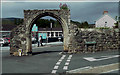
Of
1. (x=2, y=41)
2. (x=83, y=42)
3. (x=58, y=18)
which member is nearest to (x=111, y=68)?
(x=83, y=42)

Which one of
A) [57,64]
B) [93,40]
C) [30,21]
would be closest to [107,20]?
[93,40]

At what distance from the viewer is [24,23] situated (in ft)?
47.3

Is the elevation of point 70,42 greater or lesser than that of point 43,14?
lesser

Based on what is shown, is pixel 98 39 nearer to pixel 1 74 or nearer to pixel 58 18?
pixel 58 18

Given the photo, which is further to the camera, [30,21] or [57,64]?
[30,21]

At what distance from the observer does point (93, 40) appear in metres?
15.3

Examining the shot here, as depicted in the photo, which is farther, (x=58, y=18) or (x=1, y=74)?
(x=58, y=18)

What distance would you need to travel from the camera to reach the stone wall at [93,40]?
14.8 m

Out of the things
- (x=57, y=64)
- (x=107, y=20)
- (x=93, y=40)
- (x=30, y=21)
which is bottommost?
(x=57, y=64)

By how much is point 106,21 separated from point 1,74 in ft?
188

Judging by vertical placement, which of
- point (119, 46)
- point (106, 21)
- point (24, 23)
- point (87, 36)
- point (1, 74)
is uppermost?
point (106, 21)

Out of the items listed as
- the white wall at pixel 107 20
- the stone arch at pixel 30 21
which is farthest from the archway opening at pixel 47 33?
the white wall at pixel 107 20

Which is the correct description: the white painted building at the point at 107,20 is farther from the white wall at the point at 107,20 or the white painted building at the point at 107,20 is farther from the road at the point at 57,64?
the road at the point at 57,64

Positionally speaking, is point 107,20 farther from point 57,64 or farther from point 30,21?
point 57,64
